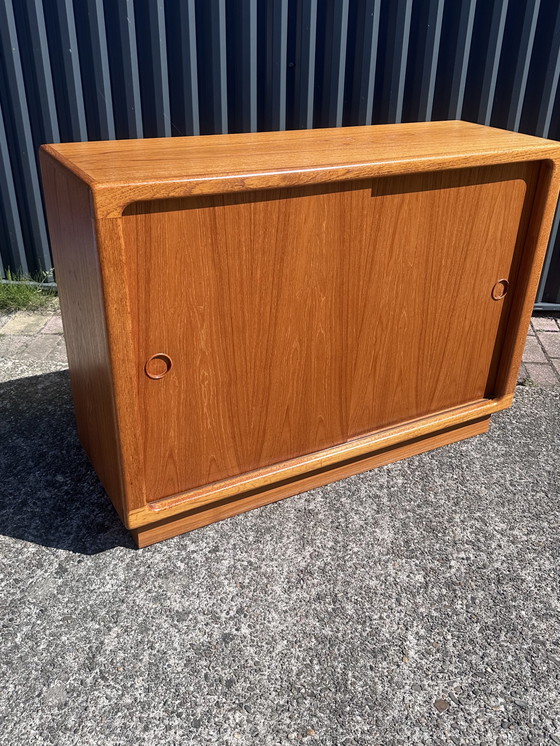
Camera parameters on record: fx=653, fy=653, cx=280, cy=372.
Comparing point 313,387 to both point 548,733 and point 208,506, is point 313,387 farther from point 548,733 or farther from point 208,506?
point 548,733

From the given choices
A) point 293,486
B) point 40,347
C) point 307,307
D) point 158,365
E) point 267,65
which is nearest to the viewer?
point 158,365

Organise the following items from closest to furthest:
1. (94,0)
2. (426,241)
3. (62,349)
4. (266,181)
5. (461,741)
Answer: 1. (461,741)
2. (266,181)
3. (426,241)
4. (94,0)
5. (62,349)

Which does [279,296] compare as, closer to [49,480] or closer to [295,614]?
[295,614]

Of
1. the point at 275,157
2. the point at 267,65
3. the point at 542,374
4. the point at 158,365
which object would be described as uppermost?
the point at 267,65

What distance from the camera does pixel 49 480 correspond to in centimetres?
224

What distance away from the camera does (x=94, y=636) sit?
5.55 feet

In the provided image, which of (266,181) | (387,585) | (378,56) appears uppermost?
(378,56)

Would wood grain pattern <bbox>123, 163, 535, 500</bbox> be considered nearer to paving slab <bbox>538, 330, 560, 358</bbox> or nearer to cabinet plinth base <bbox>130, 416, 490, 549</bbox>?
cabinet plinth base <bbox>130, 416, 490, 549</bbox>

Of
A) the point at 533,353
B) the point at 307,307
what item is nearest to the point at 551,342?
the point at 533,353

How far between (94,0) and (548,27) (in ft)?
6.61

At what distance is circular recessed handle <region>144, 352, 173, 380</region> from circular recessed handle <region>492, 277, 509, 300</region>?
1.18 meters

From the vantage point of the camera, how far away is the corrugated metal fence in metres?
2.86

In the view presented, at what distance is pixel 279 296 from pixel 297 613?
2.87 feet

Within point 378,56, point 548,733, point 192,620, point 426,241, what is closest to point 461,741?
point 548,733
